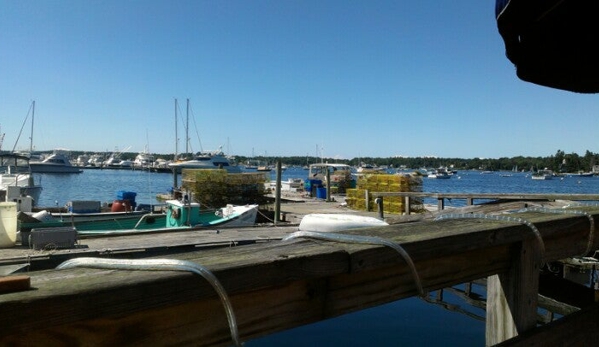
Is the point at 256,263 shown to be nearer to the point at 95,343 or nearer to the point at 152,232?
the point at 95,343

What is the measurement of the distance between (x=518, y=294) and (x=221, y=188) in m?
23.4

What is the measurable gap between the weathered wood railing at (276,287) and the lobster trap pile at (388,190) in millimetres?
18966

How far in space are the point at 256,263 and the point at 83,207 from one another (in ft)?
69.9

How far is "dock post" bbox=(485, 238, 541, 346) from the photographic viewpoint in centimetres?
218

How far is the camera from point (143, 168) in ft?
403

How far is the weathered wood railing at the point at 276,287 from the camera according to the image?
1.04m

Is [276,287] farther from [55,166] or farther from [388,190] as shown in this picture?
[55,166]

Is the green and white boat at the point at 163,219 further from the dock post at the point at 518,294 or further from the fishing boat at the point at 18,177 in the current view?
the dock post at the point at 518,294

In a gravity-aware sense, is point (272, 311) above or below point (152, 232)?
above

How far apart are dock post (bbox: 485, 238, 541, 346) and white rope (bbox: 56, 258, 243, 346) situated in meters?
1.43

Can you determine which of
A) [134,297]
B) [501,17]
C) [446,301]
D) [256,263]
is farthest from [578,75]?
[446,301]

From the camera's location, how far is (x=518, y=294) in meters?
2.17

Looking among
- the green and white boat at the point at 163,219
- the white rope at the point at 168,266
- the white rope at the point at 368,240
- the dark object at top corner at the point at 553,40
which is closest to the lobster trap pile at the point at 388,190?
the green and white boat at the point at 163,219

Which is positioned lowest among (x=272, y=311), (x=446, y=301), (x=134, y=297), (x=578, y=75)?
(x=446, y=301)
